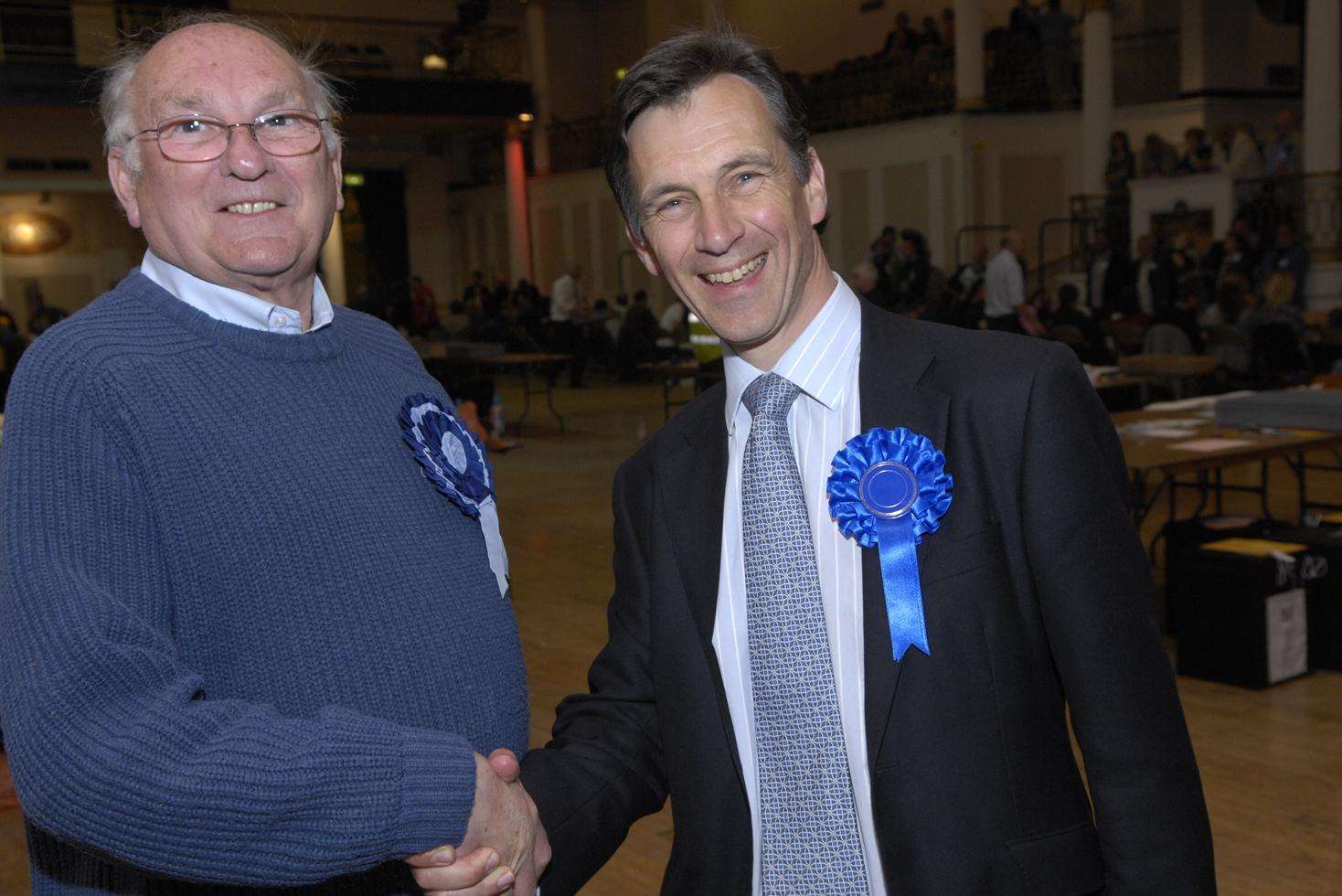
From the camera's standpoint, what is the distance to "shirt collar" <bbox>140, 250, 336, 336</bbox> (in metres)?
1.56

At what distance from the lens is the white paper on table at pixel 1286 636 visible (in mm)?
4562

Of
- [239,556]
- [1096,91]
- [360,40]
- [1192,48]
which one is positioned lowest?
[239,556]

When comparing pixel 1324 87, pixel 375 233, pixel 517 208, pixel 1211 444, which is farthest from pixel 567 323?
pixel 1211 444

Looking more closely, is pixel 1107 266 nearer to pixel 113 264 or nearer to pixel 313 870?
pixel 313 870

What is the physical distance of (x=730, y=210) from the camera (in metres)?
1.54

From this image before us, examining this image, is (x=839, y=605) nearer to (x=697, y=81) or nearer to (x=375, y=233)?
(x=697, y=81)

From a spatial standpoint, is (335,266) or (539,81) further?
(539,81)

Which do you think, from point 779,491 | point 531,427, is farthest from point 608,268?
point 779,491

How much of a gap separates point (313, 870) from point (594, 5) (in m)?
26.2

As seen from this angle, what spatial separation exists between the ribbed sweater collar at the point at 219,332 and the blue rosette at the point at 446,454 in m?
0.15

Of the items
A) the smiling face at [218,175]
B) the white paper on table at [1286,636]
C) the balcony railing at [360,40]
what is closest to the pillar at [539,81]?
the balcony railing at [360,40]

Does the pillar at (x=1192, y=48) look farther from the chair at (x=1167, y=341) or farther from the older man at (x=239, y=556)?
the older man at (x=239, y=556)

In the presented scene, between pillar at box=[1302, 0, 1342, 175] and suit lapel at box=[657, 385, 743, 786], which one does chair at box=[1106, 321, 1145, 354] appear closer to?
pillar at box=[1302, 0, 1342, 175]

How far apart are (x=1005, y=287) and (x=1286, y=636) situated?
28.6 feet
